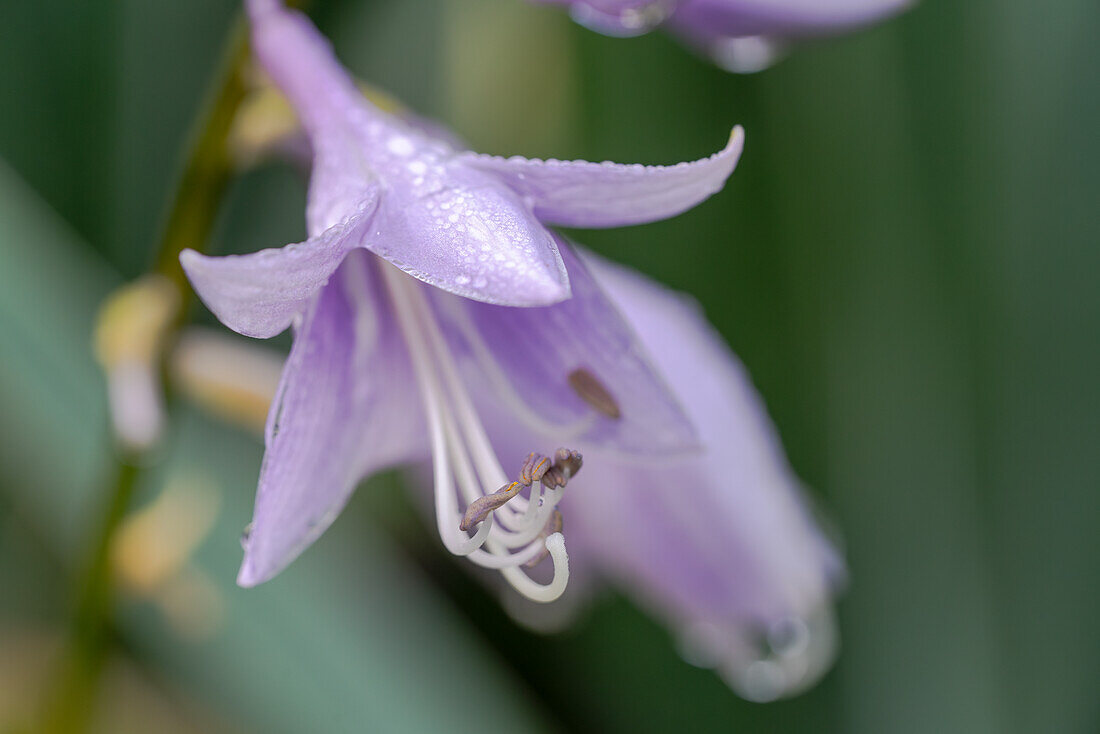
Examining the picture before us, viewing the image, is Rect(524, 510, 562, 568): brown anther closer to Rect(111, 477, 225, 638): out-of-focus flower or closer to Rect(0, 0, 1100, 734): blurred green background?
Rect(111, 477, 225, 638): out-of-focus flower

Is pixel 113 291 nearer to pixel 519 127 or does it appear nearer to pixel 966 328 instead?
pixel 519 127

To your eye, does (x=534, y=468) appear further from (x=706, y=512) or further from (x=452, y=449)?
(x=706, y=512)

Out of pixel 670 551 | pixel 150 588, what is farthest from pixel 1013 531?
pixel 150 588

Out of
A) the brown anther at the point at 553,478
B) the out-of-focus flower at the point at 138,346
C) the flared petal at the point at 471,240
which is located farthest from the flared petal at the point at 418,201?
the out-of-focus flower at the point at 138,346

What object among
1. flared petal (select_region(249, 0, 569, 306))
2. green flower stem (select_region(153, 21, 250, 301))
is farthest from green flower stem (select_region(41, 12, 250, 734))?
flared petal (select_region(249, 0, 569, 306))

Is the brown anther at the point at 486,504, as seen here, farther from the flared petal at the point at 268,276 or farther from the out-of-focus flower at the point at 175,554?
the out-of-focus flower at the point at 175,554

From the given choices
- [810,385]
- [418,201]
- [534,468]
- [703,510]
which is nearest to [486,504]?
[534,468]
